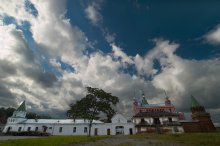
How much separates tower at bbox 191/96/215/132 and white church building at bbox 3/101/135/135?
31070 millimetres

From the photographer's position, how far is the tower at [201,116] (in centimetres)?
6039

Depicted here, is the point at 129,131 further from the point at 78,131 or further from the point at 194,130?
the point at 194,130

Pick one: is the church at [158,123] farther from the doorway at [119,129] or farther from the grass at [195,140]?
the grass at [195,140]

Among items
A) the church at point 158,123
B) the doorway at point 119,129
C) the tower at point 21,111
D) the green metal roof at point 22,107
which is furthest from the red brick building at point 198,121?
the green metal roof at point 22,107

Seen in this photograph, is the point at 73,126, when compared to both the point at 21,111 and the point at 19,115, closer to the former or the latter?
the point at 19,115

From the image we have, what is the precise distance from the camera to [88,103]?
3953 cm

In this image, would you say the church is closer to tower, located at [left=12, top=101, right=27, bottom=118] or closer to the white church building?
the white church building

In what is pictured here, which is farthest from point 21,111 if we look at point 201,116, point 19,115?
point 201,116

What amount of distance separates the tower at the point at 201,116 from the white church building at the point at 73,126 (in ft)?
102

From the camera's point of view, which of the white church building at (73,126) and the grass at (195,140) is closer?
the grass at (195,140)

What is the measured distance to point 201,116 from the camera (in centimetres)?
6488

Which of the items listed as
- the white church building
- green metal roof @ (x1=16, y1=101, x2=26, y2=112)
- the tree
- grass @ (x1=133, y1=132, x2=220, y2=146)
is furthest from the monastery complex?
grass @ (x1=133, y1=132, x2=220, y2=146)

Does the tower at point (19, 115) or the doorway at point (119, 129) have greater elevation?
the tower at point (19, 115)

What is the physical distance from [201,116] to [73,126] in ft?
179
